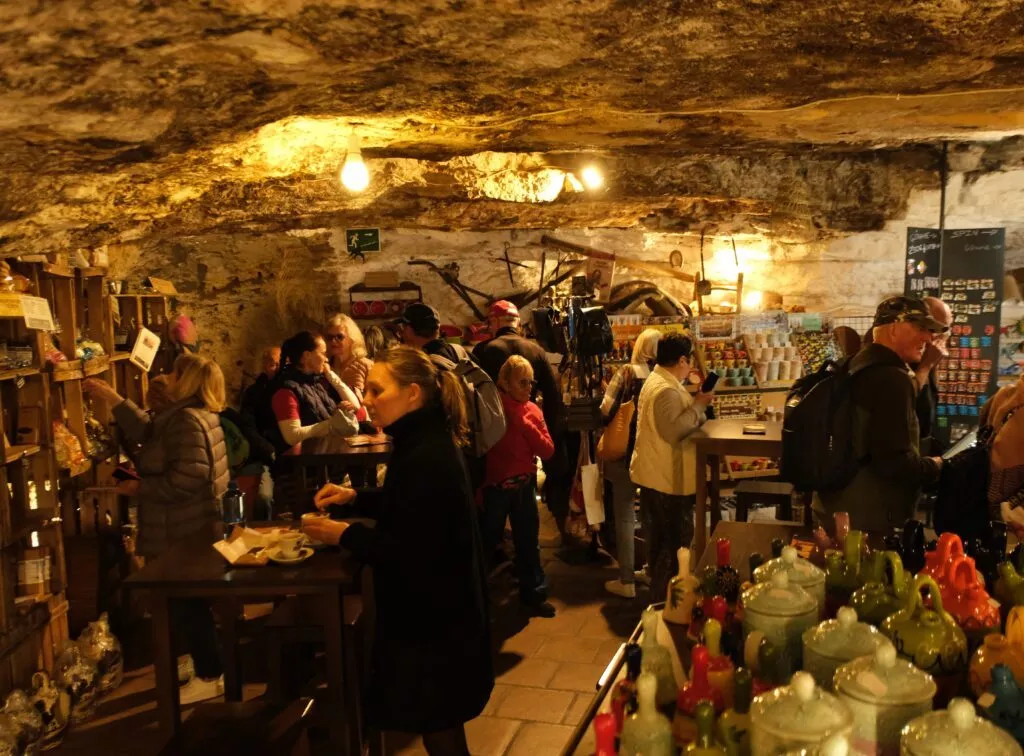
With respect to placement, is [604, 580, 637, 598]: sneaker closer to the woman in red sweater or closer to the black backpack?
the woman in red sweater

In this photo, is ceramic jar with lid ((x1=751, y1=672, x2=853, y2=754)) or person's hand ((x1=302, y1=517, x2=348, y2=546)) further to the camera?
person's hand ((x1=302, y1=517, x2=348, y2=546))

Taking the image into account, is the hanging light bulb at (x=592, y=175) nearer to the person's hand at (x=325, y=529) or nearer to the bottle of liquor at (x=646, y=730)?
the person's hand at (x=325, y=529)

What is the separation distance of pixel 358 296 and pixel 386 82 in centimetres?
575

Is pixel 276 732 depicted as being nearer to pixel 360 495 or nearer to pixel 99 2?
pixel 360 495

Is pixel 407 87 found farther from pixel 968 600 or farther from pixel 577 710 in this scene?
pixel 577 710

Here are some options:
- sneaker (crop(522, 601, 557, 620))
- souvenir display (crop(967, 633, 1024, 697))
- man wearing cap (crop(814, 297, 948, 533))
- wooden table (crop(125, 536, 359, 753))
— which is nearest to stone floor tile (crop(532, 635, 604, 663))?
sneaker (crop(522, 601, 557, 620))

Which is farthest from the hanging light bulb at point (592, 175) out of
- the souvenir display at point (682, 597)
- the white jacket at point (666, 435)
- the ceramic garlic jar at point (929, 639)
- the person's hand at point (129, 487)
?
the ceramic garlic jar at point (929, 639)

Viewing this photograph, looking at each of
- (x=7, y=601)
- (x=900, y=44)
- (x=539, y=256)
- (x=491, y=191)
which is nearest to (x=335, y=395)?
(x=491, y=191)

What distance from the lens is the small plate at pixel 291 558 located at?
8.79 ft

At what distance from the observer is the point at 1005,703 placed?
1.42 metres

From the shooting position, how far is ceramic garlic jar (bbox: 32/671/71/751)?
3551 mm

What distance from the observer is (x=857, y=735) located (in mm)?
1398

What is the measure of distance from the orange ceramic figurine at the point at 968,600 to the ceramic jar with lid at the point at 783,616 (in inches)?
14.7

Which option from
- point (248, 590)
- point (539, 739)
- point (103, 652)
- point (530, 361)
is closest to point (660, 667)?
point (248, 590)
